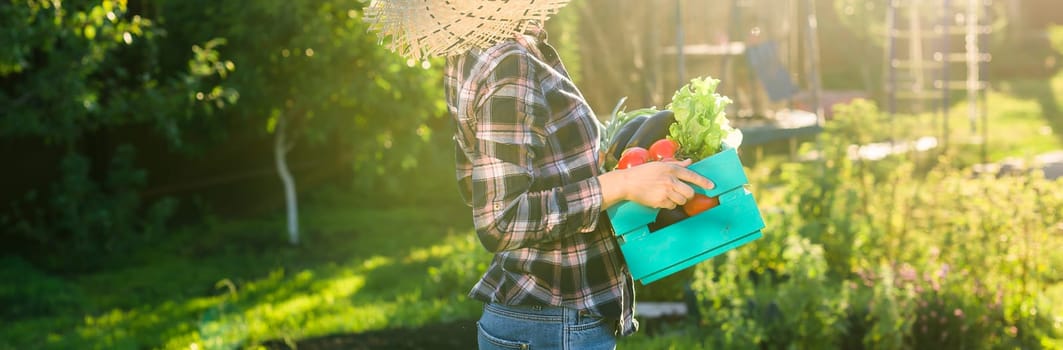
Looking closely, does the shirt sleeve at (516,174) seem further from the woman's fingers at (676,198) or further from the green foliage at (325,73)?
the green foliage at (325,73)

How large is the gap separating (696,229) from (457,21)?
613mm

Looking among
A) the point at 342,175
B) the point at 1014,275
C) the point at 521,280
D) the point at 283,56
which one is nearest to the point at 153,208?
the point at 283,56

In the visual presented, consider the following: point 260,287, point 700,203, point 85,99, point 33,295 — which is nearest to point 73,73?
point 85,99

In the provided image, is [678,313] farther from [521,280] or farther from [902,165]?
[521,280]

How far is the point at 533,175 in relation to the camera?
202cm

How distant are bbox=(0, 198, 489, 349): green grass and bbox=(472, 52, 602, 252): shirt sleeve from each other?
3223 mm

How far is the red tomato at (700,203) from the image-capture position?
2.13 metres

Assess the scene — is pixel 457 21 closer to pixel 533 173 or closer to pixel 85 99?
pixel 533 173

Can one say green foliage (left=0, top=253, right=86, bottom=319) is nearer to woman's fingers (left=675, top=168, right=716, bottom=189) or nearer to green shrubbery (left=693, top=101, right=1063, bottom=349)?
green shrubbery (left=693, top=101, right=1063, bottom=349)

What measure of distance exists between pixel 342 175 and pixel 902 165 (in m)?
6.12

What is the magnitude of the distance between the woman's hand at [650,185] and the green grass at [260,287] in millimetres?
3301

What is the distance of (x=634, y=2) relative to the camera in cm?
1211

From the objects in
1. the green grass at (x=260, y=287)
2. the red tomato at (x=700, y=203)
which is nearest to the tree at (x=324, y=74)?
the green grass at (x=260, y=287)

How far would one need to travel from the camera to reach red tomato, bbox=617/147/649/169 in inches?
84.2
